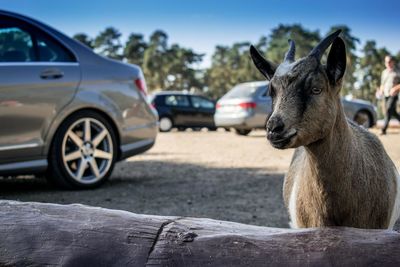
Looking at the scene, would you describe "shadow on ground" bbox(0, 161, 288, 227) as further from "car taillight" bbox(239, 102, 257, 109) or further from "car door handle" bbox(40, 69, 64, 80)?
"car taillight" bbox(239, 102, 257, 109)

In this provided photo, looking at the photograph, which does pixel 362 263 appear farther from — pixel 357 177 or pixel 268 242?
pixel 357 177

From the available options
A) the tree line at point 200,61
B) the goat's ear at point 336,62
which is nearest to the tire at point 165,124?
the goat's ear at point 336,62

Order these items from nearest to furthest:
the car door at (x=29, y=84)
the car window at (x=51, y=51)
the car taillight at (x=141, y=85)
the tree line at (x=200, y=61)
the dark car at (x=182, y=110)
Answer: the car door at (x=29, y=84)
the car window at (x=51, y=51)
the car taillight at (x=141, y=85)
the dark car at (x=182, y=110)
the tree line at (x=200, y=61)

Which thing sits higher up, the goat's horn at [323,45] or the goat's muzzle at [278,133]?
the goat's horn at [323,45]

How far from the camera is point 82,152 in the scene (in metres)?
6.97

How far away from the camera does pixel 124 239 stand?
201 centimetres

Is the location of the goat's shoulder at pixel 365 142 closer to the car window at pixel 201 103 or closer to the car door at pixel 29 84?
the car door at pixel 29 84

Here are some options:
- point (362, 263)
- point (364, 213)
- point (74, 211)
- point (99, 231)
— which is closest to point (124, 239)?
point (99, 231)

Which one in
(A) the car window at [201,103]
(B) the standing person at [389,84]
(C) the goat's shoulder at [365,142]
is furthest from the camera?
(A) the car window at [201,103]

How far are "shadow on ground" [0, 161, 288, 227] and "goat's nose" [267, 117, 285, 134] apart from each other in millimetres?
2901

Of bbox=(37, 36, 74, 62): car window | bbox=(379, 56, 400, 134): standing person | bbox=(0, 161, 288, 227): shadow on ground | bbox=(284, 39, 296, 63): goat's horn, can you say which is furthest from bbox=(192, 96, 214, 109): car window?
bbox=(284, 39, 296, 63): goat's horn

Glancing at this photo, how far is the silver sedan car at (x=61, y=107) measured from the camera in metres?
6.50

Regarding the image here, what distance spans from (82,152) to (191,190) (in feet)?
4.75

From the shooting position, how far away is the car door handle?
264 inches
